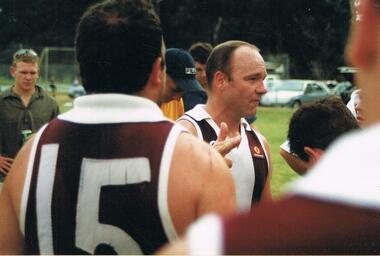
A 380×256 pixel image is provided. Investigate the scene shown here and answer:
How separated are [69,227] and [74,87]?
140 ft

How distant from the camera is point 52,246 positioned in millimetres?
2357

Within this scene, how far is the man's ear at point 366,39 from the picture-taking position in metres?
0.88

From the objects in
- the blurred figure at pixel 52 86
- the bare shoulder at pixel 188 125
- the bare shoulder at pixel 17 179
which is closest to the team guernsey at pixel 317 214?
the bare shoulder at pixel 17 179

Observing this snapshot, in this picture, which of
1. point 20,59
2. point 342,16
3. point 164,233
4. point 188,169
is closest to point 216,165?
point 188,169

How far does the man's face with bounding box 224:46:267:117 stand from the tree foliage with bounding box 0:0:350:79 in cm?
4912

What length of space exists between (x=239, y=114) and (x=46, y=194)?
234 cm

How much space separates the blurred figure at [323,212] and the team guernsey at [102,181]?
137 centimetres

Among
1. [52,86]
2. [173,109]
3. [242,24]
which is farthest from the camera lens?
[242,24]

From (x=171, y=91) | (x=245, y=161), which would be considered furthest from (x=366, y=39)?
(x=171, y=91)

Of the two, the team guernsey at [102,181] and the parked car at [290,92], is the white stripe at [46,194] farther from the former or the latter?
the parked car at [290,92]

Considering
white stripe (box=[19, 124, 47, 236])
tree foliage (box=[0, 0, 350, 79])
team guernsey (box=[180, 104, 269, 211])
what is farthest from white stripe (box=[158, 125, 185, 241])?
tree foliage (box=[0, 0, 350, 79])

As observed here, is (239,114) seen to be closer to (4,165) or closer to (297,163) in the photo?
(297,163)

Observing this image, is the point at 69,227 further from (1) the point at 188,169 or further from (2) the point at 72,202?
(1) the point at 188,169

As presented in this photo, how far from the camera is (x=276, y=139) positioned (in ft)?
69.3
